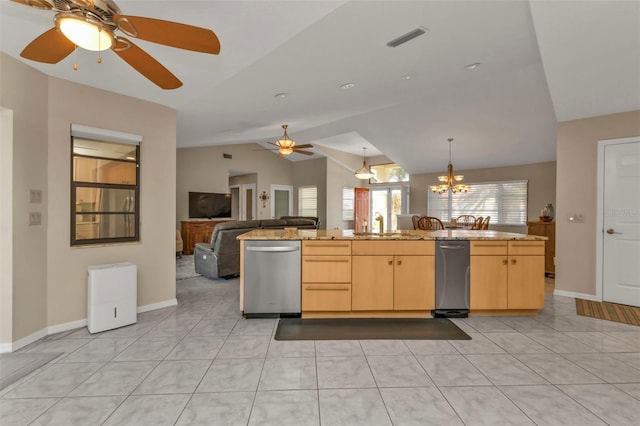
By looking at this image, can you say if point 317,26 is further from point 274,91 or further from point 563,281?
point 563,281

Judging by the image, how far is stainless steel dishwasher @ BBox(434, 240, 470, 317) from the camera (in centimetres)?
333

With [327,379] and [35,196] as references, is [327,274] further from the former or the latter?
[35,196]

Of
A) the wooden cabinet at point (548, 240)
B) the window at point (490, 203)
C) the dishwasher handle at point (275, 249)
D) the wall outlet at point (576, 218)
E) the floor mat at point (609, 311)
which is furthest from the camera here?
the window at point (490, 203)

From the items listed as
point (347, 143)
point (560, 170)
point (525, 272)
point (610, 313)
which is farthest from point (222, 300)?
point (347, 143)

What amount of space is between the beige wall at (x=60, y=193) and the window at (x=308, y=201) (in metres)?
6.82

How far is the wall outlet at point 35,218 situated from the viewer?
2739mm

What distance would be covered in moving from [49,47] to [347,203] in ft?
Result: 30.3

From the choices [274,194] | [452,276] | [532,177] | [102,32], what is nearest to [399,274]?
[452,276]

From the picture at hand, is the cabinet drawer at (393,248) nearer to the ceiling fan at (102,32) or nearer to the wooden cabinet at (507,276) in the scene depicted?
the wooden cabinet at (507,276)

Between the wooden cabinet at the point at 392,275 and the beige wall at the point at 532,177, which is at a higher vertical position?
the beige wall at the point at 532,177

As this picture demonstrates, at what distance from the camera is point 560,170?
4324mm

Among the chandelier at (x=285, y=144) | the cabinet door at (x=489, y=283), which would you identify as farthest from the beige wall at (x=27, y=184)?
the cabinet door at (x=489, y=283)

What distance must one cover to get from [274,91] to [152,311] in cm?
302

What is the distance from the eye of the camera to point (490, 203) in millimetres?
7844
